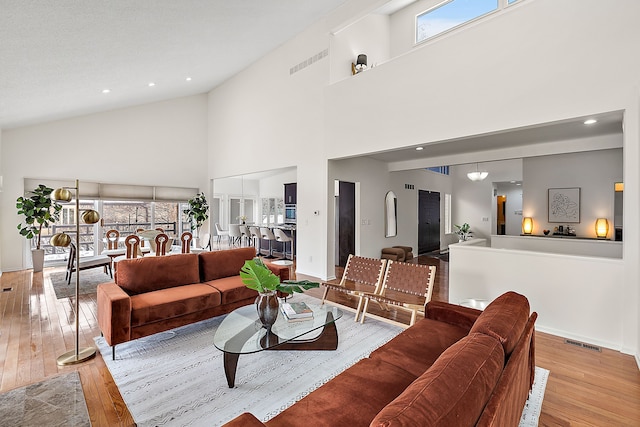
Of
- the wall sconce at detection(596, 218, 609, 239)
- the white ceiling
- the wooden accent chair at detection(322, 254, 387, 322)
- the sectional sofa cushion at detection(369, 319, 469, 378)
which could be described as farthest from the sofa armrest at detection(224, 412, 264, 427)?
the wall sconce at detection(596, 218, 609, 239)

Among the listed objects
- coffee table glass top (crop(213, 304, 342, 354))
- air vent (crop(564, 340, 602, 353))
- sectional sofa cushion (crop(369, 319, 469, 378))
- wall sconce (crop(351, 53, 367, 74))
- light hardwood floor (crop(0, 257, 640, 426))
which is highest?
wall sconce (crop(351, 53, 367, 74))

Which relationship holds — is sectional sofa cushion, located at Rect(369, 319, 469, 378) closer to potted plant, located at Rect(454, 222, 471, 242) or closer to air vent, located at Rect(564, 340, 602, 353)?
air vent, located at Rect(564, 340, 602, 353)

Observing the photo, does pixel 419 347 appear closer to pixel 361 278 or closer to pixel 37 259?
pixel 361 278

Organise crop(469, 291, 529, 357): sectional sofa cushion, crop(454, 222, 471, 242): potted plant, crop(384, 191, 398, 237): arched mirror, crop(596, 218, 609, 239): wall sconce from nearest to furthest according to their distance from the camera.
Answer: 1. crop(469, 291, 529, 357): sectional sofa cushion
2. crop(596, 218, 609, 239): wall sconce
3. crop(384, 191, 398, 237): arched mirror
4. crop(454, 222, 471, 242): potted plant

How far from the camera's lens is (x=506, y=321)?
1.71 m

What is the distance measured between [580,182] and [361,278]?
18.1ft

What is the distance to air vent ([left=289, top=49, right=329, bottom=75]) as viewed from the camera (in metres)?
5.97

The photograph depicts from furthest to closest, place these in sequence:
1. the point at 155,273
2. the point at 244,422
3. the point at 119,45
Result: the point at 119,45 < the point at 155,273 < the point at 244,422

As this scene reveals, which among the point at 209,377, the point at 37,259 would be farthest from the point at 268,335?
the point at 37,259

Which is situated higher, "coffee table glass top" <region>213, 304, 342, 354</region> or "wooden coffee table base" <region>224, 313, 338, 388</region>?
"coffee table glass top" <region>213, 304, 342, 354</region>

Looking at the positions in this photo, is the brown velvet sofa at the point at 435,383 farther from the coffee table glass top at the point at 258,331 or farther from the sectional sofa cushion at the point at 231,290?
the sectional sofa cushion at the point at 231,290

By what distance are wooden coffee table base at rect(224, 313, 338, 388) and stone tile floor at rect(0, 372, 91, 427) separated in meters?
0.93

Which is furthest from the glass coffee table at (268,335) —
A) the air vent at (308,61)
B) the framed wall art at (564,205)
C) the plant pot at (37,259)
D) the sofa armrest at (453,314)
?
the plant pot at (37,259)

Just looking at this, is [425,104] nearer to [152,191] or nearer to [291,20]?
[291,20]
